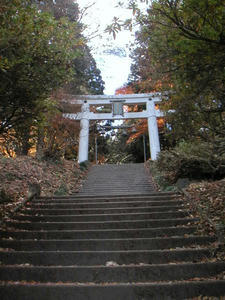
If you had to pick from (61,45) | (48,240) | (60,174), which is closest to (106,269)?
(48,240)

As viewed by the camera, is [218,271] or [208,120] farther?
[208,120]

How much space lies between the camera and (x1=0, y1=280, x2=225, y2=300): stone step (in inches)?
114

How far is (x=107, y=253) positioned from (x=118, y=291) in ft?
2.61

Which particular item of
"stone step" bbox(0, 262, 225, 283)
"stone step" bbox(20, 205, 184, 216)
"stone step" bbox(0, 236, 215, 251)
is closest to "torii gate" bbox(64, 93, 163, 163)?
"stone step" bbox(20, 205, 184, 216)

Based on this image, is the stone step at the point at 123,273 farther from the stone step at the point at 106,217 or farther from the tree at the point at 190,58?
the stone step at the point at 106,217

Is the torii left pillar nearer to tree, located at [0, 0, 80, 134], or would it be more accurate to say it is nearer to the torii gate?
the torii gate

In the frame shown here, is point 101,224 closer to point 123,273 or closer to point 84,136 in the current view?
point 123,273

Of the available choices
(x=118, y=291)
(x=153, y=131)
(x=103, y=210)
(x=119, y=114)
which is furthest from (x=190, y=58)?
(x=153, y=131)

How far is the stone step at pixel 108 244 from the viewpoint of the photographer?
13.3 feet

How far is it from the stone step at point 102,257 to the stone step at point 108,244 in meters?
0.36

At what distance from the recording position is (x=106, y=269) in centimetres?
329

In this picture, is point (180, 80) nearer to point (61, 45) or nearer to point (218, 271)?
point (61, 45)

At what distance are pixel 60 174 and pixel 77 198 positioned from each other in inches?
187

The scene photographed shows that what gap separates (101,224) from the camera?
194 inches
